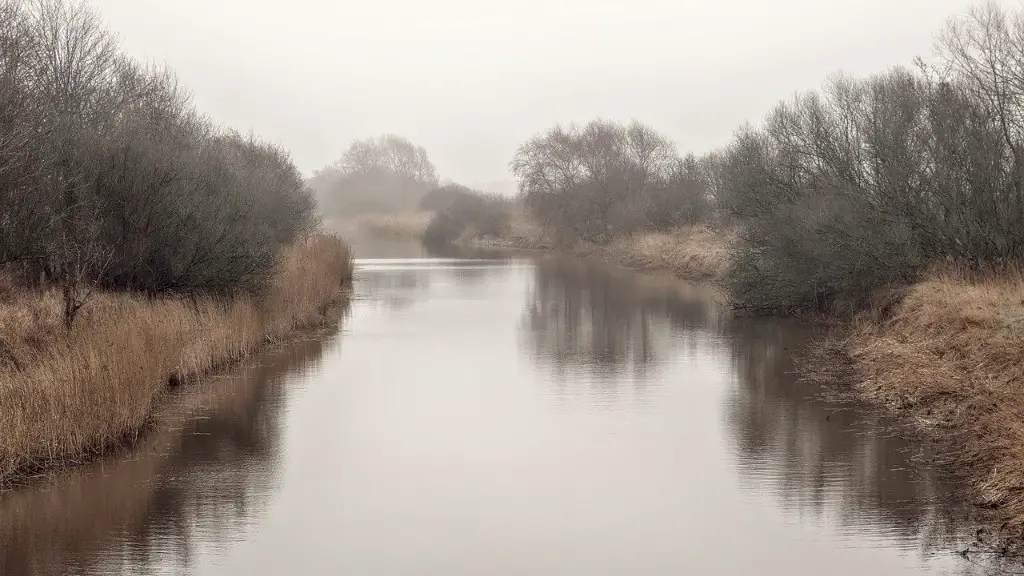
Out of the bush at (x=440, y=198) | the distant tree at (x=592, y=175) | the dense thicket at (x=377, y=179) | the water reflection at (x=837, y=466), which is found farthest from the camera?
the dense thicket at (x=377, y=179)

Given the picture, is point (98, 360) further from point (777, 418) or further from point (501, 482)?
point (777, 418)

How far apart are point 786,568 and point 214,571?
13.8 ft

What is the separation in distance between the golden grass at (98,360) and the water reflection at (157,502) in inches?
15.0

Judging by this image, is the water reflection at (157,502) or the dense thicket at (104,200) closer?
the water reflection at (157,502)

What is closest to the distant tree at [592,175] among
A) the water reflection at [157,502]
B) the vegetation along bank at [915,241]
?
the vegetation along bank at [915,241]

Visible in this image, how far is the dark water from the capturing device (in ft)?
25.0

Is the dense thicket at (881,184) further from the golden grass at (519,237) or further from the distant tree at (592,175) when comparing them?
the golden grass at (519,237)

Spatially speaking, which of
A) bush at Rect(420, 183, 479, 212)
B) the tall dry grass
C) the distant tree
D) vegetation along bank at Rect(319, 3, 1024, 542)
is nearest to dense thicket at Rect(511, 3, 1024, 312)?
vegetation along bank at Rect(319, 3, 1024, 542)

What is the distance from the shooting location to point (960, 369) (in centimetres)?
1243

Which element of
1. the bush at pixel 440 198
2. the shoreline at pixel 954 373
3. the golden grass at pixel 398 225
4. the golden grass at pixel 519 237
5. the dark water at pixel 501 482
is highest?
the bush at pixel 440 198

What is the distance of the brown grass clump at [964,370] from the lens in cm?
881

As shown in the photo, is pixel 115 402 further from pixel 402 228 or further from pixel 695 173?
pixel 402 228

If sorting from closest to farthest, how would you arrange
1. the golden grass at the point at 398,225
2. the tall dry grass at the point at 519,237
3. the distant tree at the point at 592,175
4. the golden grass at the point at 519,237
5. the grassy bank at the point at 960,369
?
1. the grassy bank at the point at 960,369
2. the distant tree at the point at 592,175
3. the tall dry grass at the point at 519,237
4. the golden grass at the point at 519,237
5. the golden grass at the point at 398,225

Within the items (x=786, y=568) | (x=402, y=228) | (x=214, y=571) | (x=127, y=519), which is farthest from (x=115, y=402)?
(x=402, y=228)
